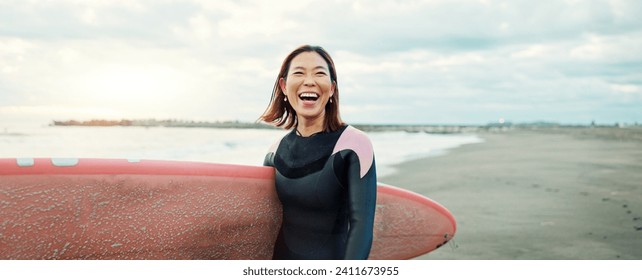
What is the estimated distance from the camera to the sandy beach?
10.4 feet

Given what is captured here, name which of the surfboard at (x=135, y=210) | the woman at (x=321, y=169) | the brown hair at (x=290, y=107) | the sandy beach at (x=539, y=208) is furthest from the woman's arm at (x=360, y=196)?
the sandy beach at (x=539, y=208)

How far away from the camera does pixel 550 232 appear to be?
3594mm

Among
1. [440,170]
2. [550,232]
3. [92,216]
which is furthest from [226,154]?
[92,216]

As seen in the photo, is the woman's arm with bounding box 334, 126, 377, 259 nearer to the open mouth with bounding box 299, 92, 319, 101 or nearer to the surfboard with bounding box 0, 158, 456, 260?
the open mouth with bounding box 299, 92, 319, 101

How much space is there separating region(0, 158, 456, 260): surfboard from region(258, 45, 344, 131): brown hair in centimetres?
22

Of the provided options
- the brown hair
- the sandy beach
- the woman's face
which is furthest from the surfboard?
the sandy beach

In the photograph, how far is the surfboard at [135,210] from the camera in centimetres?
167

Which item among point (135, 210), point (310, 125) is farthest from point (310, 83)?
point (135, 210)

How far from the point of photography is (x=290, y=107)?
5.79ft

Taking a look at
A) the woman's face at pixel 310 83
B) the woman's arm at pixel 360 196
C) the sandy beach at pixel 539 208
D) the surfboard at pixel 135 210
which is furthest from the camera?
the sandy beach at pixel 539 208

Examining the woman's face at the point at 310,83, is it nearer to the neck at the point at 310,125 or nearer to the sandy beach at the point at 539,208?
the neck at the point at 310,125

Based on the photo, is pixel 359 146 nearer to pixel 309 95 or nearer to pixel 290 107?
pixel 309 95

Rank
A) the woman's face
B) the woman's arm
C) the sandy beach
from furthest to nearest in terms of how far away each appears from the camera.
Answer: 1. the sandy beach
2. the woman's face
3. the woman's arm
